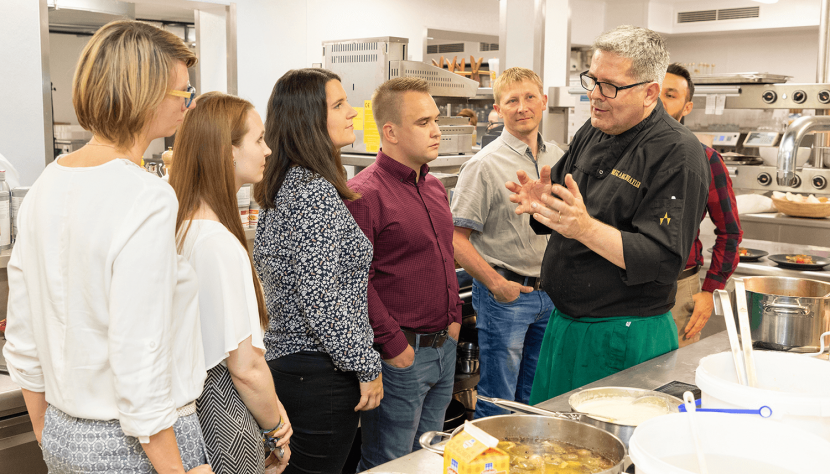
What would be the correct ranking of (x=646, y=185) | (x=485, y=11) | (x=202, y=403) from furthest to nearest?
1. (x=485, y=11)
2. (x=646, y=185)
3. (x=202, y=403)

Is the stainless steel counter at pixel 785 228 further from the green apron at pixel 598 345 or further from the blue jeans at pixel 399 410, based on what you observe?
the blue jeans at pixel 399 410

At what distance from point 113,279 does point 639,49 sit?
1.51 metres

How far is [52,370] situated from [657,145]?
1.60 m

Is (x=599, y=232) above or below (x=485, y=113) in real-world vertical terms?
below

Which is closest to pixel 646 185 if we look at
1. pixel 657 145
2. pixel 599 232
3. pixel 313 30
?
pixel 657 145

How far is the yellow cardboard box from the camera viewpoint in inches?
38.9

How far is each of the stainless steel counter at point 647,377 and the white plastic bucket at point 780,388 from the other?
421 mm

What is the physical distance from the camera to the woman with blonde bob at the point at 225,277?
156 centimetres

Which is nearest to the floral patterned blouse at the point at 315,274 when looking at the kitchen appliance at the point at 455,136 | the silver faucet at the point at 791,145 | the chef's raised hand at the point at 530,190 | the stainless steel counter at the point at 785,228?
the chef's raised hand at the point at 530,190

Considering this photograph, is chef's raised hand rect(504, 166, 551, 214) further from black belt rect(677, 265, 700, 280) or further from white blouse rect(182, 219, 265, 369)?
black belt rect(677, 265, 700, 280)

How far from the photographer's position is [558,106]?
214 inches

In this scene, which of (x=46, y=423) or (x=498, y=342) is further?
(x=498, y=342)

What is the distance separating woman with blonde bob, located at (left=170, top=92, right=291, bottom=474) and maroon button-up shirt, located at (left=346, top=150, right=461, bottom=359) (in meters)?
0.61

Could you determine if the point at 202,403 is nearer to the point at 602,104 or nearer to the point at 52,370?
the point at 52,370
